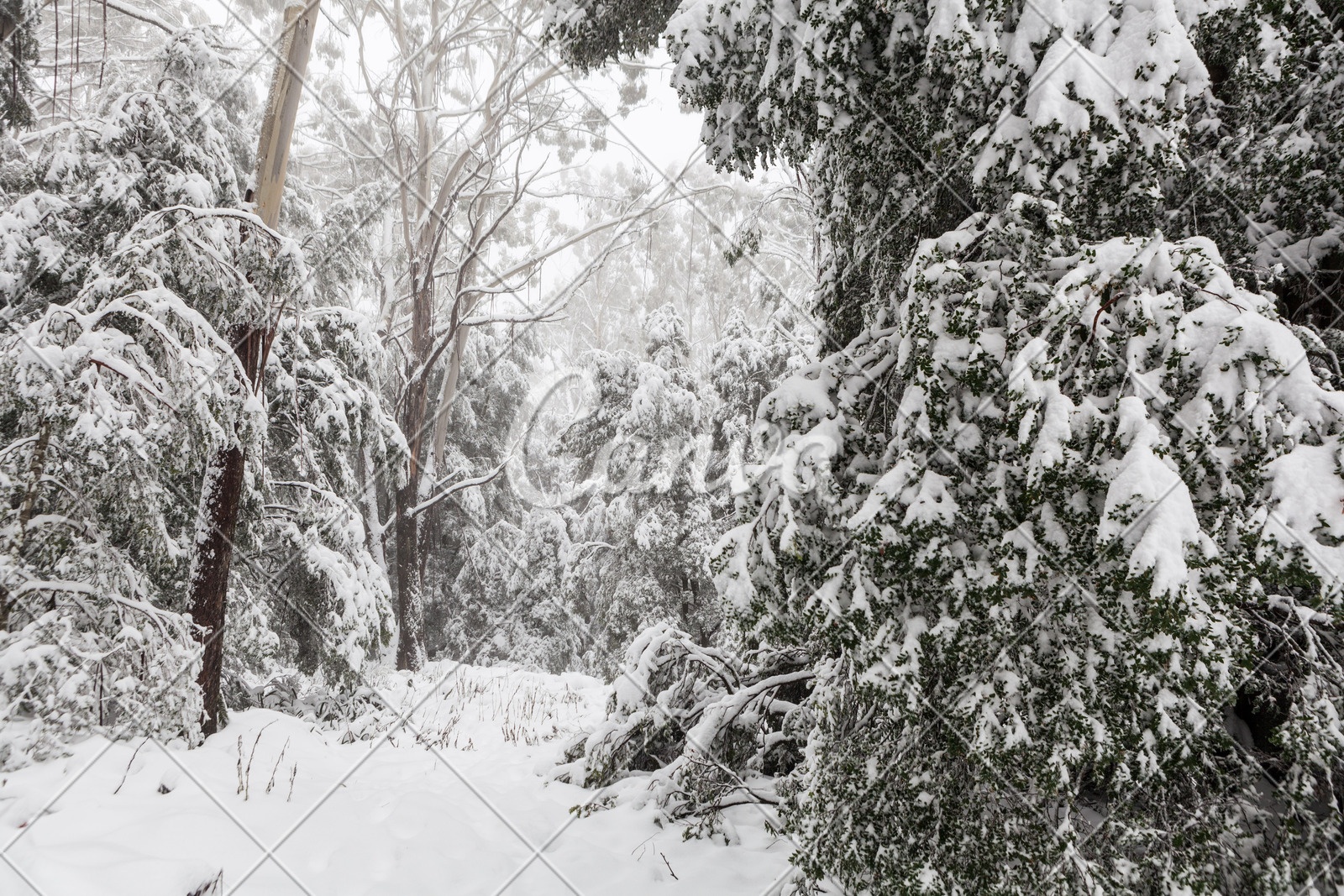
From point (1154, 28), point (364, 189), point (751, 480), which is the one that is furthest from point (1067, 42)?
point (364, 189)

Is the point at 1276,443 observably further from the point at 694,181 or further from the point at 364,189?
the point at 694,181

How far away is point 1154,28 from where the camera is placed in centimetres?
195

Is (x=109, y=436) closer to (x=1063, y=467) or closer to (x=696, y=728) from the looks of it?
(x=696, y=728)

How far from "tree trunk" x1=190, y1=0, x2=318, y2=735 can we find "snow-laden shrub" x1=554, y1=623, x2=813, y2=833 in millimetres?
2534

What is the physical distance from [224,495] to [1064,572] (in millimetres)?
4898

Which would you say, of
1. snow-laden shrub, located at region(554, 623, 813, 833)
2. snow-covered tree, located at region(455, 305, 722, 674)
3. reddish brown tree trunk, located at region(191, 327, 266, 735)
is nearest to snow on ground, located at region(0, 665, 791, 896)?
snow-laden shrub, located at region(554, 623, 813, 833)

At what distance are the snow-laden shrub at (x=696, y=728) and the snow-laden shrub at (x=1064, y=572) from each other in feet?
3.39

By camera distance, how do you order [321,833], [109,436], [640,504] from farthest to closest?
[640,504] → [321,833] → [109,436]

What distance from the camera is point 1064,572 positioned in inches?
68.3

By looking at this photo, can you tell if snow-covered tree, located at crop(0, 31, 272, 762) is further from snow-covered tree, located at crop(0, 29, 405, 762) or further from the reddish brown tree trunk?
the reddish brown tree trunk

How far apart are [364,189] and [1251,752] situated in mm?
13515

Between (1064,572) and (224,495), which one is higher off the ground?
(224,495)

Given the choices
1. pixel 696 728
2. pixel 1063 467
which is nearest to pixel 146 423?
pixel 696 728

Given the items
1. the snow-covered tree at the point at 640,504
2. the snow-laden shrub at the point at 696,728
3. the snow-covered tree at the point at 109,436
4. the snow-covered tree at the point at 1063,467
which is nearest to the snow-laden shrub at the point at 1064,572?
the snow-covered tree at the point at 1063,467
